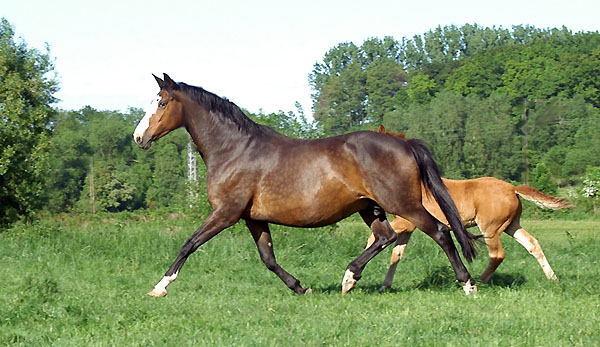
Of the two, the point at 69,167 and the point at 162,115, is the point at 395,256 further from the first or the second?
the point at 69,167

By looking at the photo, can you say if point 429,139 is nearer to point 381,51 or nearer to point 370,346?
point 381,51

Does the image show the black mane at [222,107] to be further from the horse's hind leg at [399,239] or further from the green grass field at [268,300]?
the horse's hind leg at [399,239]

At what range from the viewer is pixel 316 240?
13055 millimetres

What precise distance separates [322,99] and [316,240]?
78345 mm

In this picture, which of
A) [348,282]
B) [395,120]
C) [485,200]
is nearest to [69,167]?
[395,120]

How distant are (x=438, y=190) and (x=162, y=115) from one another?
10.3ft

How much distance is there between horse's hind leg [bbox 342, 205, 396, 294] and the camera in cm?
820

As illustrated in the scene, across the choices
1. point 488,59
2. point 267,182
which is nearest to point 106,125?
point 488,59

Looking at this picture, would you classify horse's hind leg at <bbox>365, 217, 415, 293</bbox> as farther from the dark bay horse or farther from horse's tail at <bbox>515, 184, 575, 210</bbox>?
horse's tail at <bbox>515, 184, 575, 210</bbox>

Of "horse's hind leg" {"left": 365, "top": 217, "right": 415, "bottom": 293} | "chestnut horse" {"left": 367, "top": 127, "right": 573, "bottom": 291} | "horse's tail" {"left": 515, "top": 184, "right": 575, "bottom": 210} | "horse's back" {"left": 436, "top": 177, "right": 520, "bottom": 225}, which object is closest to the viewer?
"horse's hind leg" {"left": 365, "top": 217, "right": 415, "bottom": 293}

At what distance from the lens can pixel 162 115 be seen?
8227mm

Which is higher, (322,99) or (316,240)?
(322,99)

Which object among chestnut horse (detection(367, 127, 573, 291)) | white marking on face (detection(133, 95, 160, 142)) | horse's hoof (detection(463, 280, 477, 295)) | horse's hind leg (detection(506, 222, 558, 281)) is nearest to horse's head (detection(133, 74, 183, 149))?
white marking on face (detection(133, 95, 160, 142))

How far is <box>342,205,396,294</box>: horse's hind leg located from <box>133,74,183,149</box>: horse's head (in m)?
2.40
